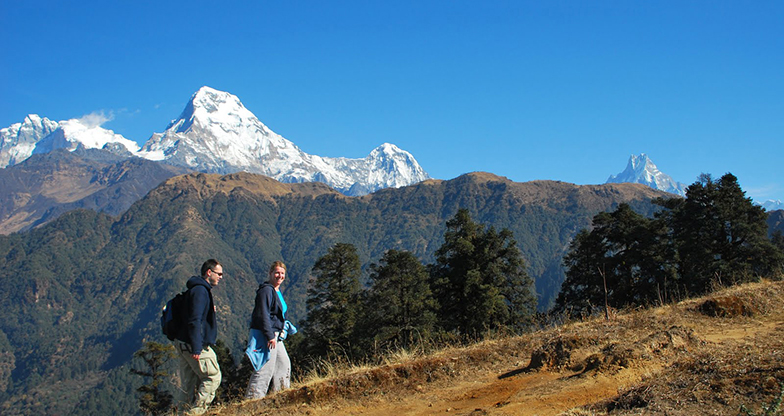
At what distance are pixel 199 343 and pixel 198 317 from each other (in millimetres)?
378

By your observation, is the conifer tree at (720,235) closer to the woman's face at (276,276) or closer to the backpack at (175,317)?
the woman's face at (276,276)

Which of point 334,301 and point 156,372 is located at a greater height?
point 334,301

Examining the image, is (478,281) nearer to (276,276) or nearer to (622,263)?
(622,263)

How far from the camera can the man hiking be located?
7.72 meters

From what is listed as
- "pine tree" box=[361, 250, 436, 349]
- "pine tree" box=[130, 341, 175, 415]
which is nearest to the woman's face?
"pine tree" box=[361, 250, 436, 349]

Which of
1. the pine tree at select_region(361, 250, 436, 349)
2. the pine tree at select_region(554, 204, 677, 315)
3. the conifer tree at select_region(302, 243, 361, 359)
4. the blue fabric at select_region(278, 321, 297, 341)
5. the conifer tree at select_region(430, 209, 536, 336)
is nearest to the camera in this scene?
the blue fabric at select_region(278, 321, 297, 341)

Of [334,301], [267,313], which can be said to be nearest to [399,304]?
[334,301]

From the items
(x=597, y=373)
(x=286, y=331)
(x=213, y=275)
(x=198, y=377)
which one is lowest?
(x=597, y=373)

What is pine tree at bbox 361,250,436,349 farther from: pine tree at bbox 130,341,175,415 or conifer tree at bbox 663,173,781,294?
pine tree at bbox 130,341,175,415

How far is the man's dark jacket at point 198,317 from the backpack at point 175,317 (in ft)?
0.28

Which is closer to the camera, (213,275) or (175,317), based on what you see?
(175,317)

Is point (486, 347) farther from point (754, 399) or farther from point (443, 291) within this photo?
point (443, 291)

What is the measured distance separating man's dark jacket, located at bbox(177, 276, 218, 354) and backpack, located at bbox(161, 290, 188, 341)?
84 mm

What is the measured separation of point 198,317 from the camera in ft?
25.4
